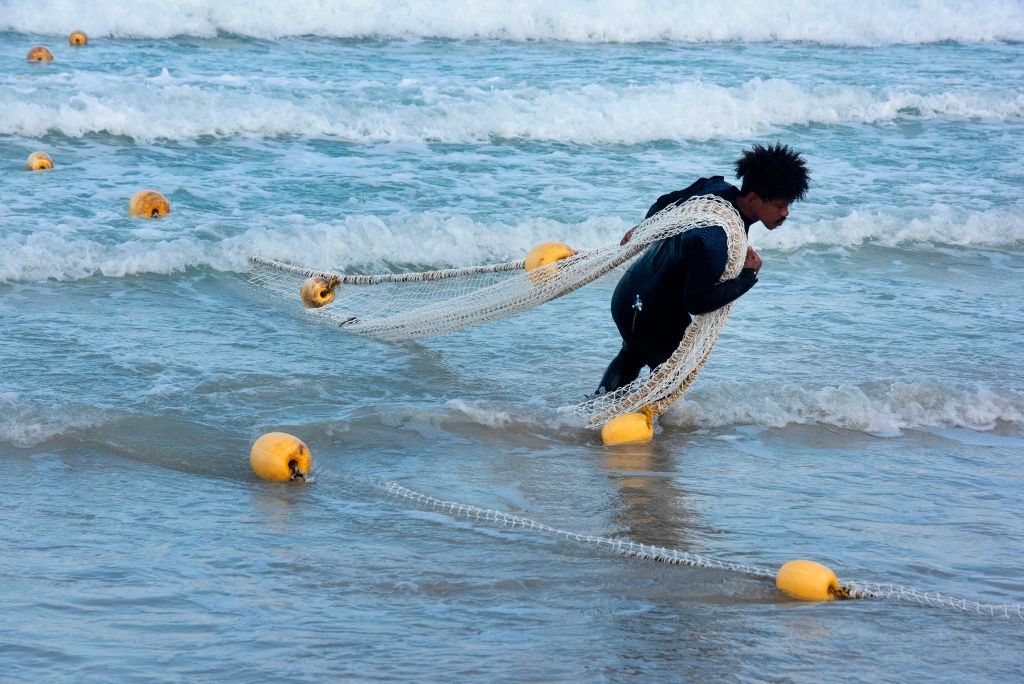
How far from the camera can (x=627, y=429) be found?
21.1 ft

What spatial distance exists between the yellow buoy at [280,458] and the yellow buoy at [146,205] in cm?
559

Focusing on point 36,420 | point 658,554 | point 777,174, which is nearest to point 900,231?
point 777,174

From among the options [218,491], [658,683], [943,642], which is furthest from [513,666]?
[218,491]

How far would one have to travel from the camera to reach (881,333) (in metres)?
8.52

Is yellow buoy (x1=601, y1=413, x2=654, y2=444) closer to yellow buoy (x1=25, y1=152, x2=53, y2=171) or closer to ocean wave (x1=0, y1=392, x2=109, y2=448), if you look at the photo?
ocean wave (x1=0, y1=392, x2=109, y2=448)

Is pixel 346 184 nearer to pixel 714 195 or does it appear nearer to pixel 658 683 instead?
pixel 714 195

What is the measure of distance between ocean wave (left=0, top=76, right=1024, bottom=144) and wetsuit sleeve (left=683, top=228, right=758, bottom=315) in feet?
30.7

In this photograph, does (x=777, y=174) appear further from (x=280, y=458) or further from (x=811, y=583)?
(x=280, y=458)

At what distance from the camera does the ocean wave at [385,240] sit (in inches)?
365

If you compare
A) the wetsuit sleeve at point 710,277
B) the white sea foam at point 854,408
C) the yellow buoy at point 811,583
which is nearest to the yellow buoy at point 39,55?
the white sea foam at point 854,408

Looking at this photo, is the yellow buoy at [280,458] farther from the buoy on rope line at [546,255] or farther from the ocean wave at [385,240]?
the ocean wave at [385,240]

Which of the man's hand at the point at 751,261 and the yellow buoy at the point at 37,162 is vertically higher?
the yellow buoy at the point at 37,162

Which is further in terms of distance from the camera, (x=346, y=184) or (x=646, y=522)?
(x=346, y=184)

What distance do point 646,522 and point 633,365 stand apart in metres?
1.28
